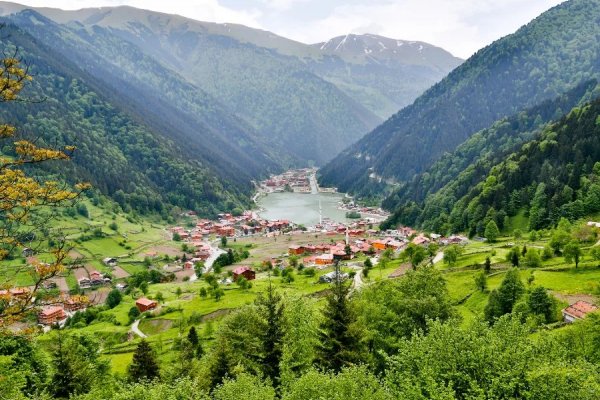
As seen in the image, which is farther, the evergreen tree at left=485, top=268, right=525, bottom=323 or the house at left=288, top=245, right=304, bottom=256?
the house at left=288, top=245, right=304, bottom=256

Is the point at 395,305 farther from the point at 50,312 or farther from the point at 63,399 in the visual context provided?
the point at 50,312

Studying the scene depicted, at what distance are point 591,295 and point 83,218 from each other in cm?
15620

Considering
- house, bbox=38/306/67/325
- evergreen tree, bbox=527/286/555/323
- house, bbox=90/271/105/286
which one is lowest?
house, bbox=90/271/105/286

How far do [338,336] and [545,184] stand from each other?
299 feet

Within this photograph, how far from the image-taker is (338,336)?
35.3 metres

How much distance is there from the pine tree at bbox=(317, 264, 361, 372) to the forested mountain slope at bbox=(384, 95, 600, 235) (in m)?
75.0

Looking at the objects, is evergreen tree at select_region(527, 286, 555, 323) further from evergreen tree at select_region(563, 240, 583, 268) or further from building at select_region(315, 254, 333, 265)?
building at select_region(315, 254, 333, 265)

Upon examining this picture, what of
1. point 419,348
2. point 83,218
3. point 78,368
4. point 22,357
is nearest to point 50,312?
point 22,357

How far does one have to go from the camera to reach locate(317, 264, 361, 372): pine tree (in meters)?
34.5

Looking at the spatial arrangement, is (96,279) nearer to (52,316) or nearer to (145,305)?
(52,316)

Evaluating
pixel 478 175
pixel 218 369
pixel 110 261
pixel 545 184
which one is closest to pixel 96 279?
pixel 110 261

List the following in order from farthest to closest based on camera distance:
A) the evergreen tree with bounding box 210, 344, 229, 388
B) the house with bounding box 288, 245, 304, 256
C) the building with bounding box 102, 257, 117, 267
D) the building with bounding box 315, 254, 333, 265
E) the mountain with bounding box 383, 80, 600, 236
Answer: the house with bounding box 288, 245, 304, 256 → the building with bounding box 102, 257, 117, 267 → the mountain with bounding box 383, 80, 600, 236 → the building with bounding box 315, 254, 333, 265 → the evergreen tree with bounding box 210, 344, 229, 388

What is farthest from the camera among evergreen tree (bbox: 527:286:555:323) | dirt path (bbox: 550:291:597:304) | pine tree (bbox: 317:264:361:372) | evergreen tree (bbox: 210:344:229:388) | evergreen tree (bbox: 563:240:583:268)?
evergreen tree (bbox: 563:240:583:268)

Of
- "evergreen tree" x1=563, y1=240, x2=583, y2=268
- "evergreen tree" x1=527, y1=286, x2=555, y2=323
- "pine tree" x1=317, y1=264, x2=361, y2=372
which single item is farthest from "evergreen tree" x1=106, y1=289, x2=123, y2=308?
"evergreen tree" x1=563, y1=240, x2=583, y2=268
